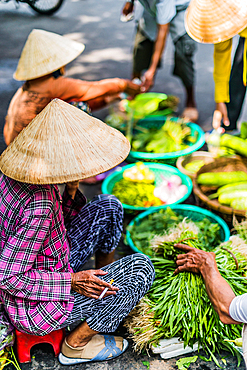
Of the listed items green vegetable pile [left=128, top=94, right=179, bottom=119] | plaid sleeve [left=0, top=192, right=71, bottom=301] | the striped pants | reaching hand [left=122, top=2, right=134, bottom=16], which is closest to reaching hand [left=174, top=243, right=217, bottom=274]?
the striped pants

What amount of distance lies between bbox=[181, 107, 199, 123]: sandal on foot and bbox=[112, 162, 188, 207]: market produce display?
4.31 ft

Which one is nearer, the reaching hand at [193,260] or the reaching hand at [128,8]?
the reaching hand at [193,260]

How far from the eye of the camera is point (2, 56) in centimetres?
576

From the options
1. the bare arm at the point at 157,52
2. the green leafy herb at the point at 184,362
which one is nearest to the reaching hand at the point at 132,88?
the bare arm at the point at 157,52

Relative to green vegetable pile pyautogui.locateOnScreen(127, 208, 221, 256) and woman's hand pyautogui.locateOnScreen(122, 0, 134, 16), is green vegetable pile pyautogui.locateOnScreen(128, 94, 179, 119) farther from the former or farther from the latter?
green vegetable pile pyautogui.locateOnScreen(127, 208, 221, 256)

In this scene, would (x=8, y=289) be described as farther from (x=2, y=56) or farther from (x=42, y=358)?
(x=2, y=56)

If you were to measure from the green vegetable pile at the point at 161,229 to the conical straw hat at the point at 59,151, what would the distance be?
995 millimetres

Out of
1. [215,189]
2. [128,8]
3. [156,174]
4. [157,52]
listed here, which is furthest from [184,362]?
[128,8]

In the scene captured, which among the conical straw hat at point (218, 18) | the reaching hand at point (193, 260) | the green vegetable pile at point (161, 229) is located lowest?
the green vegetable pile at point (161, 229)

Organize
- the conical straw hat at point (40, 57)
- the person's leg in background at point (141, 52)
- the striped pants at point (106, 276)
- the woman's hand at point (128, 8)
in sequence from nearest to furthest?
the striped pants at point (106, 276), the conical straw hat at point (40, 57), the woman's hand at point (128, 8), the person's leg in background at point (141, 52)

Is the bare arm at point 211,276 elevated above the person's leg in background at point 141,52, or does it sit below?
below

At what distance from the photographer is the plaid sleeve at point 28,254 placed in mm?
1465

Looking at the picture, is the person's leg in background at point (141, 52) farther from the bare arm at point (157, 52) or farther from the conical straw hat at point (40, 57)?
the conical straw hat at point (40, 57)

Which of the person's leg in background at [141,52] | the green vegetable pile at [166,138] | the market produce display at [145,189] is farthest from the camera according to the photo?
the person's leg in background at [141,52]
